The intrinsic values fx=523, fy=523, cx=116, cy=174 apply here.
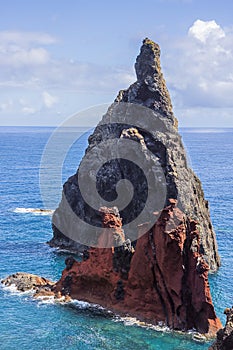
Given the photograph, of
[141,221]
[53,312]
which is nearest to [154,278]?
[53,312]

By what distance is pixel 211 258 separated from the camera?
8888cm

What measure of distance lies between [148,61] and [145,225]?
141 feet

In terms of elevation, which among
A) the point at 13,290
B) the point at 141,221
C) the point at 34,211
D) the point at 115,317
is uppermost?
the point at 141,221

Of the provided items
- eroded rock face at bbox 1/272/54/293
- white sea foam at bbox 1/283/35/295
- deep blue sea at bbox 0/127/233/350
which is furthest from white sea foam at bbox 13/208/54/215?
white sea foam at bbox 1/283/35/295

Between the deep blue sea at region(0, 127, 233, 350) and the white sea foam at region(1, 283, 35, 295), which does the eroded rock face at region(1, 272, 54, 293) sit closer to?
the white sea foam at region(1, 283, 35, 295)

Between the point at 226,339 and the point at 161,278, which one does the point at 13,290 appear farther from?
the point at 226,339

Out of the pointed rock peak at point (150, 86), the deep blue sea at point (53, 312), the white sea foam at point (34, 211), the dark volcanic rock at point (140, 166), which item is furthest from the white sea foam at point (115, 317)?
the white sea foam at point (34, 211)

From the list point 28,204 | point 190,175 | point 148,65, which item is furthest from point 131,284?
point 28,204

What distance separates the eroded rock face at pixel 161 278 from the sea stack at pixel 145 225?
122 millimetres

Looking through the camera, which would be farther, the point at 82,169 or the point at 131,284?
the point at 82,169

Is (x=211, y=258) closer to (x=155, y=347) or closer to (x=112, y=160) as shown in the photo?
(x=112, y=160)

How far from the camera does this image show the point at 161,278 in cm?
6531

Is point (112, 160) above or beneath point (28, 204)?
above

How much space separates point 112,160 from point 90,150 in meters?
5.57
